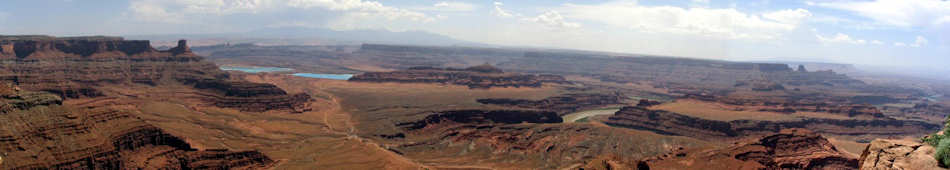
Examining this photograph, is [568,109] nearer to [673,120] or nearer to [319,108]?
[673,120]

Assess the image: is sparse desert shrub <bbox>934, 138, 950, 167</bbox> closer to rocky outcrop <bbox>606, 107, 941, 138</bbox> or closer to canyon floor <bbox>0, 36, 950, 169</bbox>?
canyon floor <bbox>0, 36, 950, 169</bbox>

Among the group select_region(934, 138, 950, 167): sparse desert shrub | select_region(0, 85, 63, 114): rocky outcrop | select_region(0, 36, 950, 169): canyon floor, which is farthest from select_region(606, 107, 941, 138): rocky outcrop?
select_region(0, 85, 63, 114): rocky outcrop

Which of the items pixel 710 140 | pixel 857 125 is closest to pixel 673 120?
pixel 710 140

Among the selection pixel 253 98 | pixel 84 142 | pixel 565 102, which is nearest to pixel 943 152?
pixel 84 142

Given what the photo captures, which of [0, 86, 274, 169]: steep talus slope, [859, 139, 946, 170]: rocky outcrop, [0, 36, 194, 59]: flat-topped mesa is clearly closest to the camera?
[859, 139, 946, 170]: rocky outcrop

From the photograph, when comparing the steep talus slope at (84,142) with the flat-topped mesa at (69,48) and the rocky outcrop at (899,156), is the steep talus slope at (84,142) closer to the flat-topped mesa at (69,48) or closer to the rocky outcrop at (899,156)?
the rocky outcrop at (899,156)

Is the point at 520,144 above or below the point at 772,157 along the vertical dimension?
below

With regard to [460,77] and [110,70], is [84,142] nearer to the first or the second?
[110,70]
